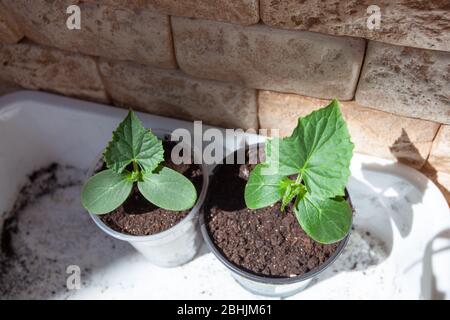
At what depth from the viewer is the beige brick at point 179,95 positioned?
838mm

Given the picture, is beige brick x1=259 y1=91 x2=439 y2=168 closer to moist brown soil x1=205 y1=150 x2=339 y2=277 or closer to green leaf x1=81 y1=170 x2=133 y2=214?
moist brown soil x1=205 y1=150 x2=339 y2=277

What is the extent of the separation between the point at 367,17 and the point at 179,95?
0.38 meters

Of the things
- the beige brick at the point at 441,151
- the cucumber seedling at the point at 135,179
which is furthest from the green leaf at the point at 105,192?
the beige brick at the point at 441,151

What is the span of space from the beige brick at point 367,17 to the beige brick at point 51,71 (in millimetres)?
394

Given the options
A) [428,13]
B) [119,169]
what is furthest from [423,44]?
[119,169]

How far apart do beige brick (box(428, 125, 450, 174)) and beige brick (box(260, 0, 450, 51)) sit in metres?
0.18

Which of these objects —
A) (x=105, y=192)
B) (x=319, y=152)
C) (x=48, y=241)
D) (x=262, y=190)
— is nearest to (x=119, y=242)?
(x=48, y=241)

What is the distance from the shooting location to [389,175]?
84 centimetres

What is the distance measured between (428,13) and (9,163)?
0.83m

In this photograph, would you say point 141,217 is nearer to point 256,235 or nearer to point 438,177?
point 256,235

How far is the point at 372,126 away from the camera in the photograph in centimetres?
80

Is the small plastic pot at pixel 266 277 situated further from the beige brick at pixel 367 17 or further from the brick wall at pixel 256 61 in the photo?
the beige brick at pixel 367 17

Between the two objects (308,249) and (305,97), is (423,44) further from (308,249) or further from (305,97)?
(308,249)

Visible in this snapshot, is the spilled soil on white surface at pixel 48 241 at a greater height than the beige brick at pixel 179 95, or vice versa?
the beige brick at pixel 179 95
